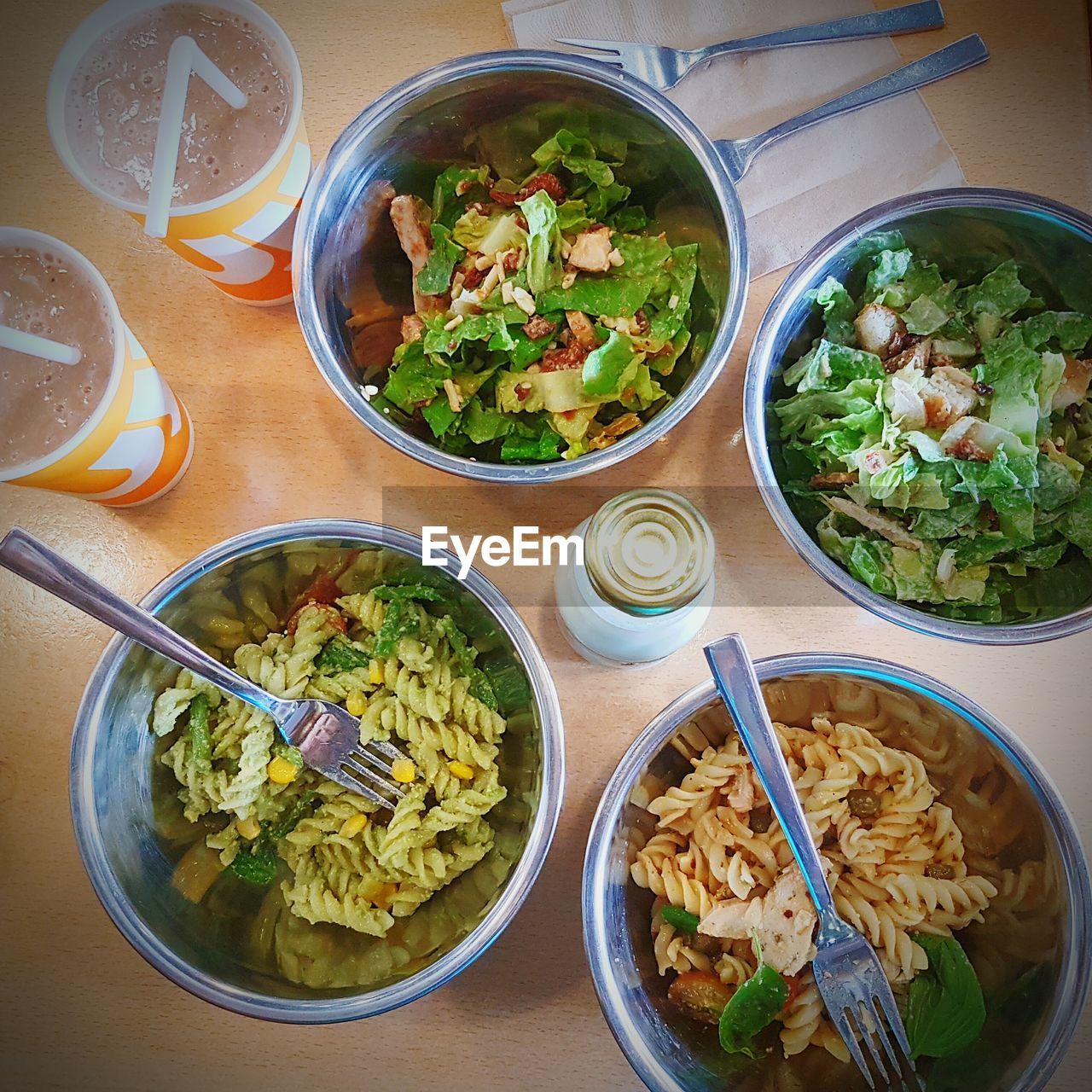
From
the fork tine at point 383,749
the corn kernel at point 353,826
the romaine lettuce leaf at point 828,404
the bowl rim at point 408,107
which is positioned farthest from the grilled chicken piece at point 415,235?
the corn kernel at point 353,826

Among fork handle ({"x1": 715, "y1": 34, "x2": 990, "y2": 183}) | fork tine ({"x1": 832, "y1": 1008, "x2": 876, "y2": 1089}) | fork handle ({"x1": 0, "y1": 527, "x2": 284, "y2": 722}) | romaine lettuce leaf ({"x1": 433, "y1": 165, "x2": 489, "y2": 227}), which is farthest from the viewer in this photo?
fork handle ({"x1": 715, "y1": 34, "x2": 990, "y2": 183})

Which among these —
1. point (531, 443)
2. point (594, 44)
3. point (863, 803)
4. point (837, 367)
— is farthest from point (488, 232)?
point (863, 803)

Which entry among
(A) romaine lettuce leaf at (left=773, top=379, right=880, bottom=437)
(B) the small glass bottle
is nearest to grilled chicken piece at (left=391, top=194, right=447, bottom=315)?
(B) the small glass bottle

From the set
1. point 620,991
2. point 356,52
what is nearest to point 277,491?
point 356,52

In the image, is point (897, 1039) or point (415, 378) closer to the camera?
point (897, 1039)

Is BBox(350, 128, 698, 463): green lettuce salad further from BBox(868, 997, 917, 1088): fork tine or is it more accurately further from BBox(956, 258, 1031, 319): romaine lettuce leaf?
BBox(868, 997, 917, 1088): fork tine

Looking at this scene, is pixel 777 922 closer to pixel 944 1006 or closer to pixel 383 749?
pixel 944 1006
